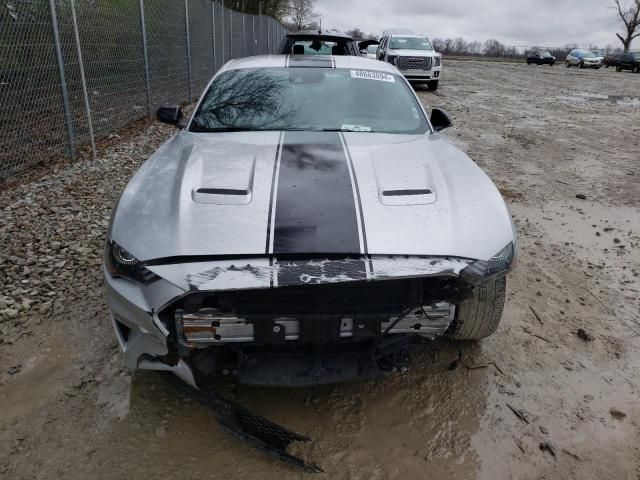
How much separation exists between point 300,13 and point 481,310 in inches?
1861

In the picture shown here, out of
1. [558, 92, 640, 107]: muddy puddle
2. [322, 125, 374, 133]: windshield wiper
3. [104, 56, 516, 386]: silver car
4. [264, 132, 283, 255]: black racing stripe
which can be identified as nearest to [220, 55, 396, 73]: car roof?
[322, 125, 374, 133]: windshield wiper

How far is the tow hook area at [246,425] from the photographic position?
2008 mm

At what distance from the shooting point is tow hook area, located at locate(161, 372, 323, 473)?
6.59ft

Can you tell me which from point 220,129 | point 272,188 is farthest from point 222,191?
point 220,129

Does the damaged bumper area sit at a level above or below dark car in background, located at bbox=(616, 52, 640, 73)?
below

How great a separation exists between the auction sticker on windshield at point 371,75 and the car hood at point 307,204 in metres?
1.04

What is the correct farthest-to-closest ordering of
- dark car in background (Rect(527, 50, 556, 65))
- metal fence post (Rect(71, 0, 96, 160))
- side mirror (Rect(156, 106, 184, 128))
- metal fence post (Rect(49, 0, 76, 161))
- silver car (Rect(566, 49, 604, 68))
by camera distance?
dark car in background (Rect(527, 50, 556, 65)), silver car (Rect(566, 49, 604, 68)), metal fence post (Rect(71, 0, 96, 160)), metal fence post (Rect(49, 0, 76, 161)), side mirror (Rect(156, 106, 184, 128))

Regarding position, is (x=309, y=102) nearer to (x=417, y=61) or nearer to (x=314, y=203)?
(x=314, y=203)

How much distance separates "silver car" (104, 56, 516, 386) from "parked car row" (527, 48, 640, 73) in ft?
119

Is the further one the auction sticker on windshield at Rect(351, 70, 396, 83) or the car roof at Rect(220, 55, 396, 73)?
the car roof at Rect(220, 55, 396, 73)

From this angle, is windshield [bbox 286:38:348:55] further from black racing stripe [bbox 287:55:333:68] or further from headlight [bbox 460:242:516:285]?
headlight [bbox 460:242:516:285]

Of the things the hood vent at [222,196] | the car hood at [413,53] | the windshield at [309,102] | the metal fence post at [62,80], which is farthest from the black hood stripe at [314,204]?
the car hood at [413,53]

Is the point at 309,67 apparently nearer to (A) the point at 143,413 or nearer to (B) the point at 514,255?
(B) the point at 514,255

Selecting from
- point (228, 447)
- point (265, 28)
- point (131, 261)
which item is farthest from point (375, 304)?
point (265, 28)
